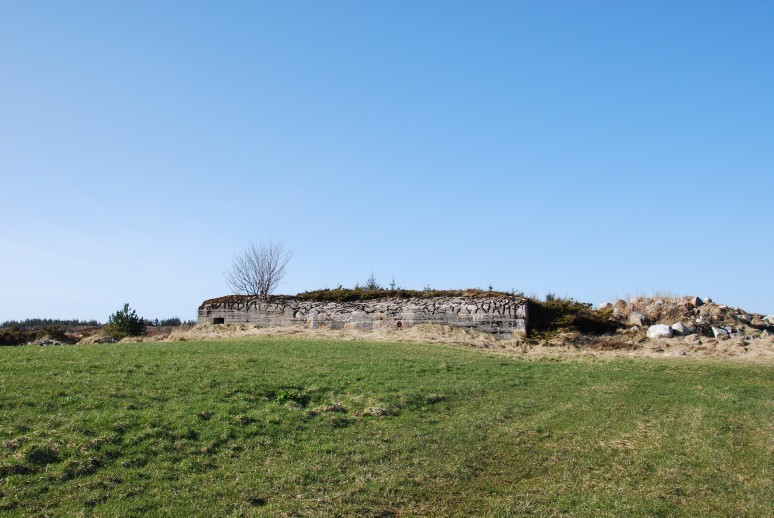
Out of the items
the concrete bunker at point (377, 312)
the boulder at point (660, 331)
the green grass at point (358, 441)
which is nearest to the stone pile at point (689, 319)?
the boulder at point (660, 331)

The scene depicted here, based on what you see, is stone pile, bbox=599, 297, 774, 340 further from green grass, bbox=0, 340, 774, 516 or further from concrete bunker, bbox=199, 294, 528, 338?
green grass, bbox=0, 340, 774, 516

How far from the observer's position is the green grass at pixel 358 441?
848cm

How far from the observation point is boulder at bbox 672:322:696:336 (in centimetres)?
2991

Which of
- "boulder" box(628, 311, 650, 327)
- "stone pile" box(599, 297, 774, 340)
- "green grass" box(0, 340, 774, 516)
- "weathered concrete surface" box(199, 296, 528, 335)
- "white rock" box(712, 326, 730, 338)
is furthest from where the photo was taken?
"weathered concrete surface" box(199, 296, 528, 335)

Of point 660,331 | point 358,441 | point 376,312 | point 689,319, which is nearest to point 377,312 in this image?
point 376,312

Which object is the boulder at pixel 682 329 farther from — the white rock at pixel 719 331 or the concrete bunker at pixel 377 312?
the concrete bunker at pixel 377 312

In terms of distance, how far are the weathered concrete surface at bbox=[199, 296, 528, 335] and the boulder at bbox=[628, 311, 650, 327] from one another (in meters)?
5.92

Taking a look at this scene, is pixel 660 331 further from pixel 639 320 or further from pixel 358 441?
pixel 358 441

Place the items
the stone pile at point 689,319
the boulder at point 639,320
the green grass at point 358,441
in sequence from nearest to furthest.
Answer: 1. the green grass at point 358,441
2. the stone pile at point 689,319
3. the boulder at point 639,320

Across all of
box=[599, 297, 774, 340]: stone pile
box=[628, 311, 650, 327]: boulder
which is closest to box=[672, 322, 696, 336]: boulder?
box=[599, 297, 774, 340]: stone pile

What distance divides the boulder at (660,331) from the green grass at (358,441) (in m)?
11.4

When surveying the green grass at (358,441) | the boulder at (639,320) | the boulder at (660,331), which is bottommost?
the green grass at (358,441)

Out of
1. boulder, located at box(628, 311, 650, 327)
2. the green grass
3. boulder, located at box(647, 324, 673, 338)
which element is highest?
boulder, located at box(628, 311, 650, 327)

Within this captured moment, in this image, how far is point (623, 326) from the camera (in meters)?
32.4
